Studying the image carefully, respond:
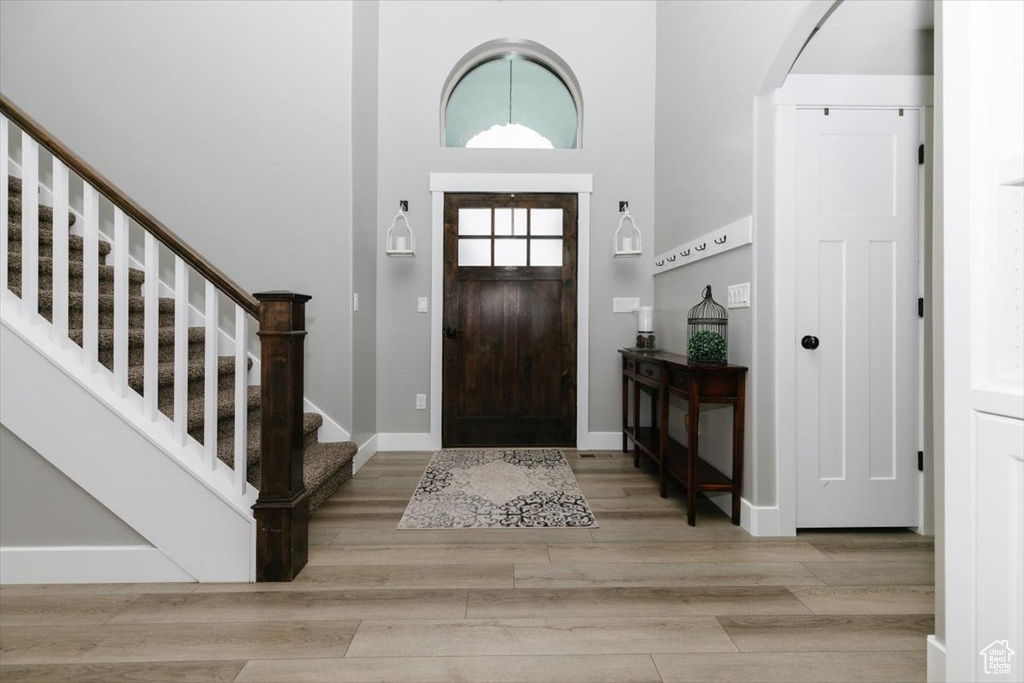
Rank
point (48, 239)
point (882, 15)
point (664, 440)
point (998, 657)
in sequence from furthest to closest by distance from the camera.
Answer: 1. point (664, 440)
2. point (48, 239)
3. point (882, 15)
4. point (998, 657)

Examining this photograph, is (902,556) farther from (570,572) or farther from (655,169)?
(655,169)

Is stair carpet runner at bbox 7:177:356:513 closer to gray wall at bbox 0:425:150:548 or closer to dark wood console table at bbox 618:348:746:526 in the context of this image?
gray wall at bbox 0:425:150:548

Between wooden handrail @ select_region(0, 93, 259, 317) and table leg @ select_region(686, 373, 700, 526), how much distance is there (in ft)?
6.14

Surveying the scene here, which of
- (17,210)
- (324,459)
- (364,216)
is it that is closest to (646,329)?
(364,216)

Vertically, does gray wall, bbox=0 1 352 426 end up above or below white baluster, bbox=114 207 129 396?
above

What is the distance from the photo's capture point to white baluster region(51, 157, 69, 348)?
1.79 m

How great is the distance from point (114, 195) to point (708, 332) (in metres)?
2.53

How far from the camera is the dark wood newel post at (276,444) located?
1.83m

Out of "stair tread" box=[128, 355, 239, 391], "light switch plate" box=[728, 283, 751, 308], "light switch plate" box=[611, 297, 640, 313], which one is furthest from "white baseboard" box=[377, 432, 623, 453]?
"light switch plate" box=[728, 283, 751, 308]

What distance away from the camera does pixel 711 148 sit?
9.23 feet

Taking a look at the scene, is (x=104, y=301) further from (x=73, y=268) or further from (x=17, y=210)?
(x=17, y=210)

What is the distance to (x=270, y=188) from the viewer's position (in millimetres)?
3213

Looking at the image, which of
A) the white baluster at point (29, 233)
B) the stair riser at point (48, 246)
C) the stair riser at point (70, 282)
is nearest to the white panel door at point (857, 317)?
the white baluster at point (29, 233)

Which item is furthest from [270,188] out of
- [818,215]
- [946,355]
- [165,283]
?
[946,355]
